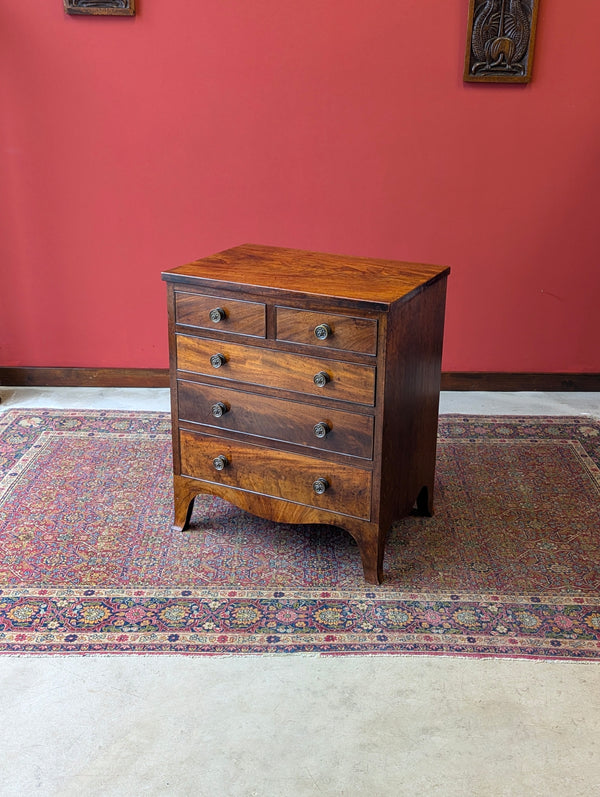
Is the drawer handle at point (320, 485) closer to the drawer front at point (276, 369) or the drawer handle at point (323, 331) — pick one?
the drawer front at point (276, 369)

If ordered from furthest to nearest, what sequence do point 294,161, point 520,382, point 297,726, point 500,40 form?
point 520,382 → point 294,161 → point 500,40 → point 297,726

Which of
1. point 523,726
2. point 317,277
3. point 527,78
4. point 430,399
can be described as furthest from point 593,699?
point 527,78

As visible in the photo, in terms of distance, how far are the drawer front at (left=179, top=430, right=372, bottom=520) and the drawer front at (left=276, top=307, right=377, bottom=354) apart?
348mm

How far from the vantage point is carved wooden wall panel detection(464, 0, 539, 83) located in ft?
11.7

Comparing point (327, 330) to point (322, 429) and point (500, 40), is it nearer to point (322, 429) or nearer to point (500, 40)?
point (322, 429)

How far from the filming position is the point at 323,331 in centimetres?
241

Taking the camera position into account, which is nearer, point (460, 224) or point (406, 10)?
point (406, 10)

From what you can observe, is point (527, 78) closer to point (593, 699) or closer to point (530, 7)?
point (530, 7)

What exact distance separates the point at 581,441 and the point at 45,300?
7.69ft

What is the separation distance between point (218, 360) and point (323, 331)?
359mm

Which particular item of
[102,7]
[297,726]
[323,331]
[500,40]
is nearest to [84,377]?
[102,7]

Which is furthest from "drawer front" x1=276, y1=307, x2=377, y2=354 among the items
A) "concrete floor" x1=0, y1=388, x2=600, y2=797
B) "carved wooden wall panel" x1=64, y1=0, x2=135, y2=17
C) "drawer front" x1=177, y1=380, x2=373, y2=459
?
"carved wooden wall panel" x1=64, y1=0, x2=135, y2=17

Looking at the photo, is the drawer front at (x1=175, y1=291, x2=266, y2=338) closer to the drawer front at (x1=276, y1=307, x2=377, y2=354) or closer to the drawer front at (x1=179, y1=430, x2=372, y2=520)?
the drawer front at (x1=276, y1=307, x2=377, y2=354)

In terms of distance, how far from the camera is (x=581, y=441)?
3.54 meters
